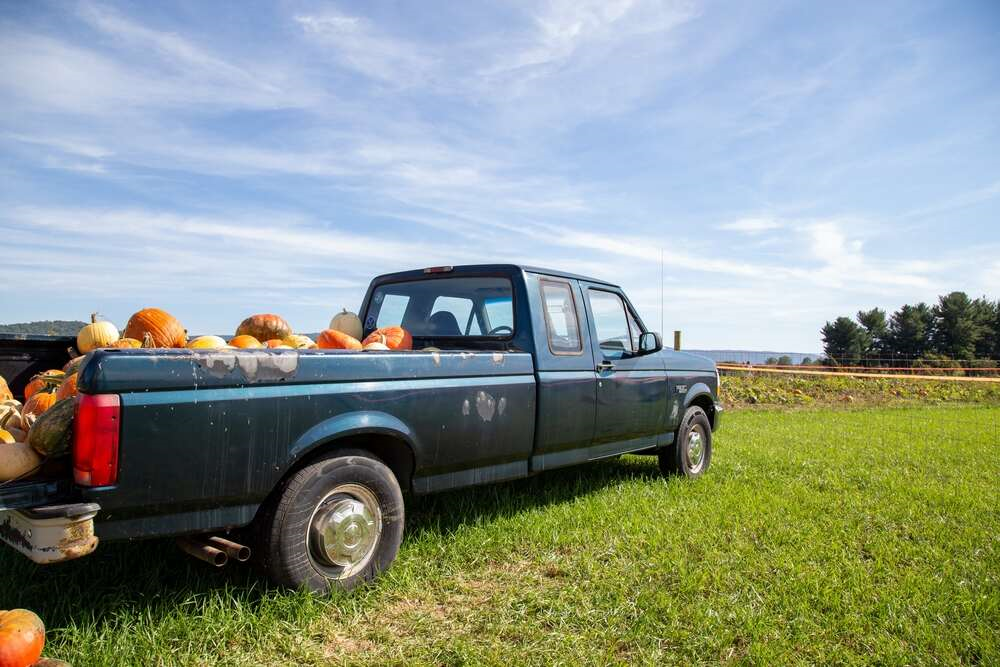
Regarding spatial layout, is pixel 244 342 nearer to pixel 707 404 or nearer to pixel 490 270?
pixel 490 270

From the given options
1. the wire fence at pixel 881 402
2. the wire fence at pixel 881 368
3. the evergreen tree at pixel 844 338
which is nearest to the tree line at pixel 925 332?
the evergreen tree at pixel 844 338

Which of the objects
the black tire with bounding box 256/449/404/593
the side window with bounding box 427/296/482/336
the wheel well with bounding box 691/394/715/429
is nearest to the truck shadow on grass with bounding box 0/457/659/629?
the black tire with bounding box 256/449/404/593

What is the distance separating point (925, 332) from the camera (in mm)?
58312

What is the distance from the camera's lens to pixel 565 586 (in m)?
3.71

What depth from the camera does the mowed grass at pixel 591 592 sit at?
10.0 ft

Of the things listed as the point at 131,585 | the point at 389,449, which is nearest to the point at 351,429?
the point at 389,449

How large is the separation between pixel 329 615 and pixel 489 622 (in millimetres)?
784

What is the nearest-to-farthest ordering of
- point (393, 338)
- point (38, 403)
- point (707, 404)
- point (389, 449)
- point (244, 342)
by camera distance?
1. point (38, 403)
2. point (389, 449)
3. point (244, 342)
4. point (393, 338)
5. point (707, 404)

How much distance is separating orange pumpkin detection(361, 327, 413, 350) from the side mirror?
1.99 metres

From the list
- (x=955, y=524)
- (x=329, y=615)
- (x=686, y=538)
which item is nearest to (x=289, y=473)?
(x=329, y=615)

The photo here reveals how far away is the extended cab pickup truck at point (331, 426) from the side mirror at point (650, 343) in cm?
21

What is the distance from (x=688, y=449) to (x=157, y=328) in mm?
4847

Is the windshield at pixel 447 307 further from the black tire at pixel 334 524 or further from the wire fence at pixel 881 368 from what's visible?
the wire fence at pixel 881 368

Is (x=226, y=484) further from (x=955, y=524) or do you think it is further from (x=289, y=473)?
(x=955, y=524)
